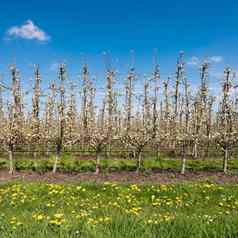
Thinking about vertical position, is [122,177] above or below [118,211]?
below

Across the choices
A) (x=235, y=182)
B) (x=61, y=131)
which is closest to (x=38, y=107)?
(x=61, y=131)

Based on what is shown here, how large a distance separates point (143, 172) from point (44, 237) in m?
13.3

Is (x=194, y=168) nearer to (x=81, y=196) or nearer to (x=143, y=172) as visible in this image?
(x=143, y=172)

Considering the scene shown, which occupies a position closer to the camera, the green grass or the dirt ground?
the green grass

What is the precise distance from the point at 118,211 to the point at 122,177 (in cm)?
A: 914

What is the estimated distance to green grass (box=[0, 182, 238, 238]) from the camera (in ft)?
14.3

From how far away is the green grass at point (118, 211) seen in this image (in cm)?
435

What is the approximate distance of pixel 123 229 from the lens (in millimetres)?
4398

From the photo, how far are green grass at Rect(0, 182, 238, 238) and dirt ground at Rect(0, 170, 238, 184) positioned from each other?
2.56 metres

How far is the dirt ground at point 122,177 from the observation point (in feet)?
48.9

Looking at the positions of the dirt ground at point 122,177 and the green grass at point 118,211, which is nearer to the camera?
the green grass at point 118,211

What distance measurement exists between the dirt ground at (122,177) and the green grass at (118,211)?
2564 mm

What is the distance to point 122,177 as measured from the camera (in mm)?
15672

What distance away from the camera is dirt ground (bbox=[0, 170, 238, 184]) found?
14914 millimetres
